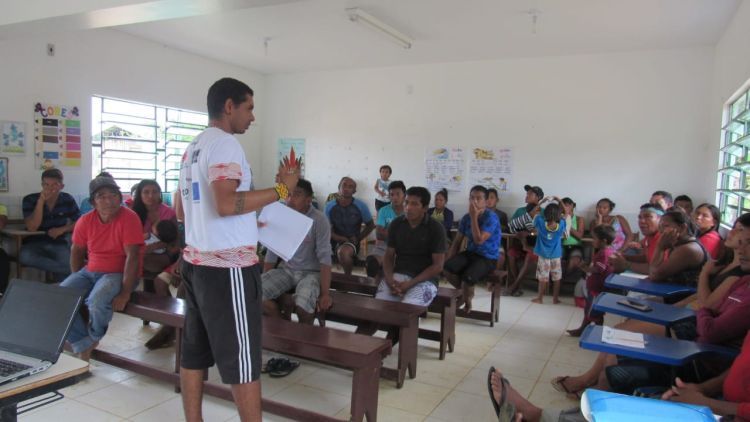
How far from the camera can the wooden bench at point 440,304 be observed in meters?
3.47

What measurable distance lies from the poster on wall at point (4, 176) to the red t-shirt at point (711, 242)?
627 centimetres

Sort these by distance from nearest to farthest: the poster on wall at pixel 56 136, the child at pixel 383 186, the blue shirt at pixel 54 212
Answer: the blue shirt at pixel 54 212 → the poster on wall at pixel 56 136 → the child at pixel 383 186

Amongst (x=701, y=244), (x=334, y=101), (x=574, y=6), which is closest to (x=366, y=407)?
(x=701, y=244)

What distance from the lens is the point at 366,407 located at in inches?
92.9

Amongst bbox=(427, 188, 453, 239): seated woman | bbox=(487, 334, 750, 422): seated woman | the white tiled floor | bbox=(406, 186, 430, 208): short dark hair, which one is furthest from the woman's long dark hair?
bbox=(487, 334, 750, 422): seated woman

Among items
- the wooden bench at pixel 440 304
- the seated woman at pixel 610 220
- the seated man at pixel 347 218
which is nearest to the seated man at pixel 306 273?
the wooden bench at pixel 440 304

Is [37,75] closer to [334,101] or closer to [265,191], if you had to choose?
[334,101]

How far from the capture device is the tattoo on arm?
70.2 inches

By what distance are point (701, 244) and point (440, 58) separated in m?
4.50

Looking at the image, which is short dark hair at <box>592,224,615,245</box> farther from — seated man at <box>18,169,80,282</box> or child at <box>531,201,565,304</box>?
seated man at <box>18,169,80,282</box>

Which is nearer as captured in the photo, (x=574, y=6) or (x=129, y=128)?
(x=574, y=6)

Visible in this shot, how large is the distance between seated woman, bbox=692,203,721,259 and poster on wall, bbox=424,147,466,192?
11.7 feet

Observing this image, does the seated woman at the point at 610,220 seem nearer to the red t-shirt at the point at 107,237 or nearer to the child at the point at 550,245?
the child at the point at 550,245

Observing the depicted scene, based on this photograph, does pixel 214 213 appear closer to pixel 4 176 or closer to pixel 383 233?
pixel 383 233
